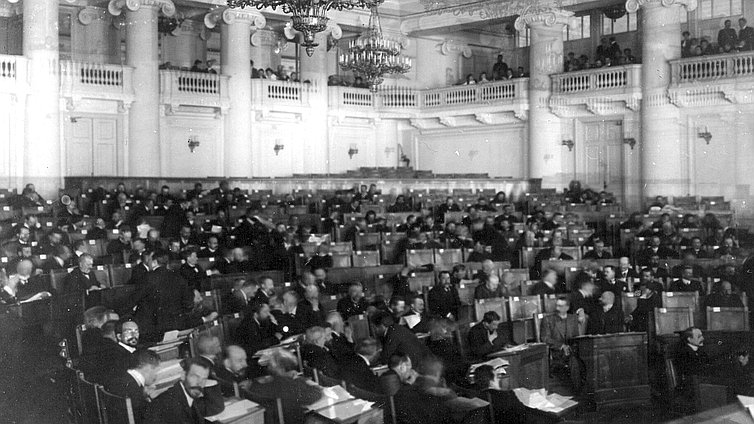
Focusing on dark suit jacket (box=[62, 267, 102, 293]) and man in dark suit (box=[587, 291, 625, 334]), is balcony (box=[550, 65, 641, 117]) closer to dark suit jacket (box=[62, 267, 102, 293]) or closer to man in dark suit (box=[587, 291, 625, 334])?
man in dark suit (box=[587, 291, 625, 334])

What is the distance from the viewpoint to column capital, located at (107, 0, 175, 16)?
18.4 m

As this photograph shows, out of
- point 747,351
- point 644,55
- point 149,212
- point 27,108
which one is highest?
point 644,55

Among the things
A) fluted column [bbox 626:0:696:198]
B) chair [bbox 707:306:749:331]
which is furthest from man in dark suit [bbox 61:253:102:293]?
fluted column [bbox 626:0:696:198]

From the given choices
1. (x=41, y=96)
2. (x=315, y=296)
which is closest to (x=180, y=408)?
(x=315, y=296)

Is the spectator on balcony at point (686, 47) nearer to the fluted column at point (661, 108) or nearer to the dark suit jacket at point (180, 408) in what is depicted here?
the fluted column at point (661, 108)

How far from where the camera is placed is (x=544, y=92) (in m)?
21.0

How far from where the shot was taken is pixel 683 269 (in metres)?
9.66

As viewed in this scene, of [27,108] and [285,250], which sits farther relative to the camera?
[27,108]

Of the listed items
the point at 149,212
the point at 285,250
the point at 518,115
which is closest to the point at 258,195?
the point at 149,212

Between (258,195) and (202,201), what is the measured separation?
205 cm

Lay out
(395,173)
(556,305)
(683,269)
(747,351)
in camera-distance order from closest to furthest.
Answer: (747,351), (556,305), (683,269), (395,173)

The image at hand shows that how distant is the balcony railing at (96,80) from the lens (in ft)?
57.5

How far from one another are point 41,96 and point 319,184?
610cm

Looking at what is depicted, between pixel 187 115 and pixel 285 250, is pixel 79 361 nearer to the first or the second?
pixel 285 250
